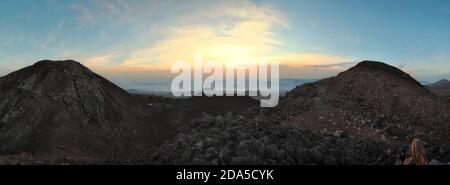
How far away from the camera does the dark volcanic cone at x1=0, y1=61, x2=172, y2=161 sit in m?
22.4

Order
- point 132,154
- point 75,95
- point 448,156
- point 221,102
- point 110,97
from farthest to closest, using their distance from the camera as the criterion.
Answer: point 221,102, point 110,97, point 75,95, point 132,154, point 448,156

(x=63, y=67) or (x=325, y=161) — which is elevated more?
(x=63, y=67)

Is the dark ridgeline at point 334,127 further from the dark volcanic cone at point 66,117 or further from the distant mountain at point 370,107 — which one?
the dark volcanic cone at point 66,117

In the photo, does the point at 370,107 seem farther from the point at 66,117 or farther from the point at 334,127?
the point at 66,117

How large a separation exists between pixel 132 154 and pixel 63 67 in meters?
8.54

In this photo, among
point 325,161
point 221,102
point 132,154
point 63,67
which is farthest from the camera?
point 221,102

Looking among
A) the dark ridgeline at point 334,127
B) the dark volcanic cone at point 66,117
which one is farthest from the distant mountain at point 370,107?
the dark volcanic cone at point 66,117

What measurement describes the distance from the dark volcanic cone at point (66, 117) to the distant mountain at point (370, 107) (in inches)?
367

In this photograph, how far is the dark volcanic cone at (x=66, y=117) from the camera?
882 inches
